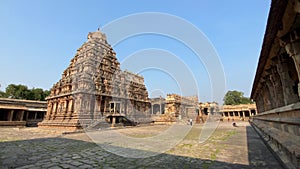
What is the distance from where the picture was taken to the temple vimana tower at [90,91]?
20188 millimetres

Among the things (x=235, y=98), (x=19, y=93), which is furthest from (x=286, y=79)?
(x=235, y=98)

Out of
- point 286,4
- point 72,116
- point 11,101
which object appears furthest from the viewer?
point 11,101

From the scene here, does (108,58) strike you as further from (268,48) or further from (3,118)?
(268,48)

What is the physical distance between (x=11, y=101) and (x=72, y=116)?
57.5 feet

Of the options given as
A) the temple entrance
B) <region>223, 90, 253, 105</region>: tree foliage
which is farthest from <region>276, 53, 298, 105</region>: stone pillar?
<region>223, 90, 253, 105</region>: tree foliage

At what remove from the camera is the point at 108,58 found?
27.4 m

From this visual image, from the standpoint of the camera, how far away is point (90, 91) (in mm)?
21094

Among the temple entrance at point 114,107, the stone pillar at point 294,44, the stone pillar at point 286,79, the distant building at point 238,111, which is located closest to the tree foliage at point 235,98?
→ the distant building at point 238,111

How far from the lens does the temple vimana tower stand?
20188 millimetres

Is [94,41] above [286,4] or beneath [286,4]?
above

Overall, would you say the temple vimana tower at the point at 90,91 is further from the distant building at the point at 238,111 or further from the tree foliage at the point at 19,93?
the distant building at the point at 238,111

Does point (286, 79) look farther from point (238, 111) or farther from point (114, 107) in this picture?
point (238, 111)

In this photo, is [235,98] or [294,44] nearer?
[294,44]

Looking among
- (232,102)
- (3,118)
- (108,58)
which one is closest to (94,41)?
(108,58)
